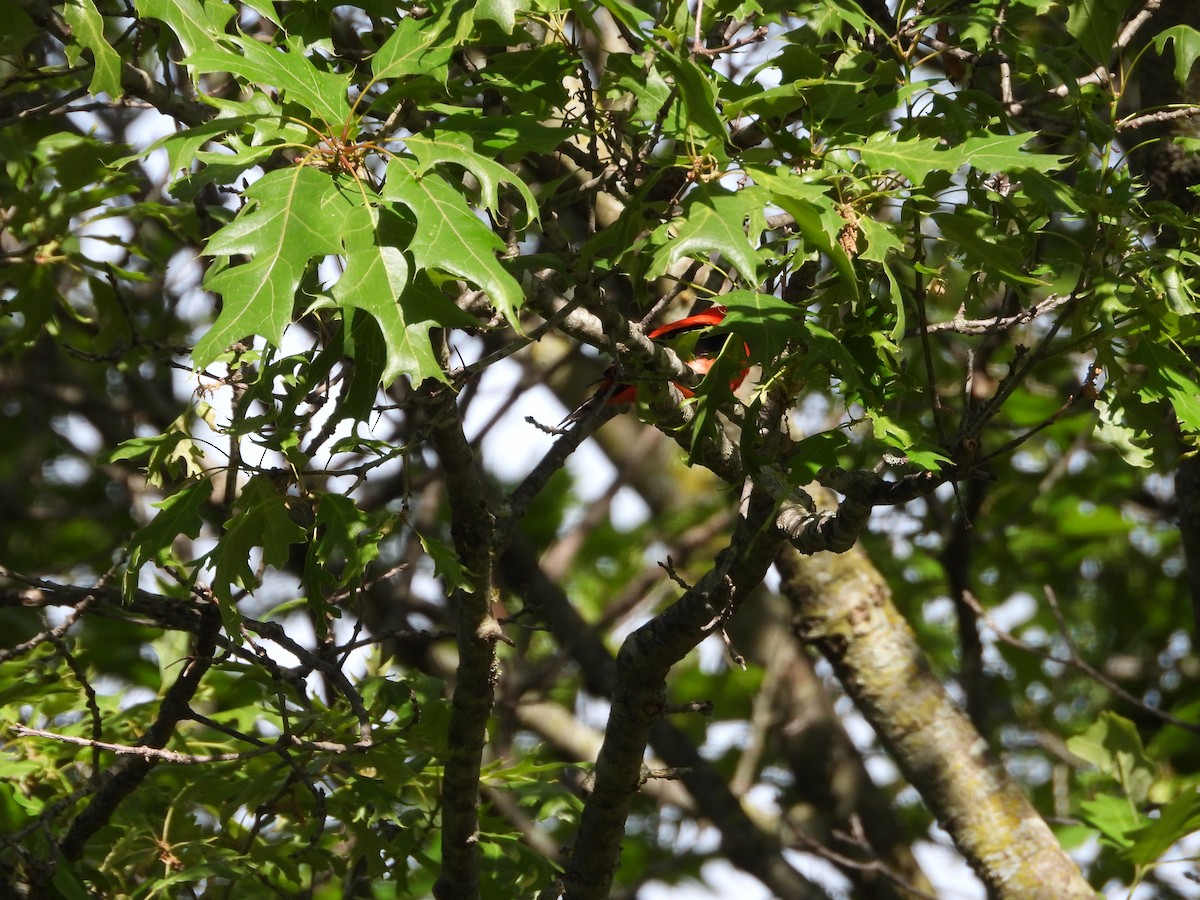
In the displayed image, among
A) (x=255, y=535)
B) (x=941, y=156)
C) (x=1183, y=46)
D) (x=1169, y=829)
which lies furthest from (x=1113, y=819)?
(x=255, y=535)

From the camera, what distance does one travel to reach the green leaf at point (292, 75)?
188 cm

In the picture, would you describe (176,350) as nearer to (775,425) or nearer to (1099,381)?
(775,425)

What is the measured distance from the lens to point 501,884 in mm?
3332

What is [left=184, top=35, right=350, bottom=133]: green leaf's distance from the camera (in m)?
1.88

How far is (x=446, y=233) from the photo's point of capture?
5.83 feet

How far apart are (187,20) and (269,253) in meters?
0.71

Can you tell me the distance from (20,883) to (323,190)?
1.86 m

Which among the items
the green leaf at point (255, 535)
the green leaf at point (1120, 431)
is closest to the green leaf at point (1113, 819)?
the green leaf at point (1120, 431)

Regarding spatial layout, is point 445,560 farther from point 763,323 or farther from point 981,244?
point 981,244

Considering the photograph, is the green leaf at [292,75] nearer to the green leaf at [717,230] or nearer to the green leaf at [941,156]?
the green leaf at [717,230]

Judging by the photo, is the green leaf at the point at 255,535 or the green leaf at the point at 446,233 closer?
the green leaf at the point at 446,233

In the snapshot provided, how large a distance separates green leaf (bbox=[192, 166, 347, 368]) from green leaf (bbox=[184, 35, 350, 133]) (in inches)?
5.5

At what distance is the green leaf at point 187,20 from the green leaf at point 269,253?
0.53 m

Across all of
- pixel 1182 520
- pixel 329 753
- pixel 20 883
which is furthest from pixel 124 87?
pixel 1182 520
